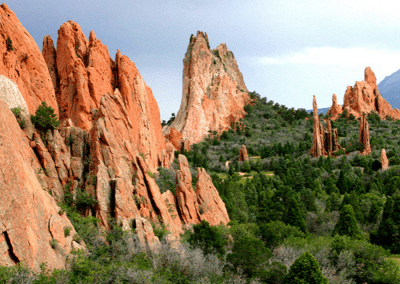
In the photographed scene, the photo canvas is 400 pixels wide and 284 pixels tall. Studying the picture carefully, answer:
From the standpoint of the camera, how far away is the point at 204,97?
318ft

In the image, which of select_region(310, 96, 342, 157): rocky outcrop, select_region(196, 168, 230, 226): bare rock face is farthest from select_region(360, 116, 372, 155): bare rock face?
select_region(196, 168, 230, 226): bare rock face

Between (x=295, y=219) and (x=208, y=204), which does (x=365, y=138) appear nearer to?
(x=295, y=219)

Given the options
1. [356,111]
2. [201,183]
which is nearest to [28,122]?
[201,183]

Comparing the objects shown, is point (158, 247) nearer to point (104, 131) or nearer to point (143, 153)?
point (104, 131)

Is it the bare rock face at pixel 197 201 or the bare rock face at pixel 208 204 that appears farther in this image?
the bare rock face at pixel 208 204

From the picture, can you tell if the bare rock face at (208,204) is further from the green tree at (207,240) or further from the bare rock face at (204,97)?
the bare rock face at (204,97)

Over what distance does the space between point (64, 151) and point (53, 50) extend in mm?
21357

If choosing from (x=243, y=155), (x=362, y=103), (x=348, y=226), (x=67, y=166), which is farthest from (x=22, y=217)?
(x=362, y=103)

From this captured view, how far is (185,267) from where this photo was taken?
65.0ft

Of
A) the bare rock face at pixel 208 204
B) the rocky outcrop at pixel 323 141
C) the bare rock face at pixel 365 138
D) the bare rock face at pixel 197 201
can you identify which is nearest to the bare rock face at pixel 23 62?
the bare rock face at pixel 197 201

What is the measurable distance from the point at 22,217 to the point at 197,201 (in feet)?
58.8

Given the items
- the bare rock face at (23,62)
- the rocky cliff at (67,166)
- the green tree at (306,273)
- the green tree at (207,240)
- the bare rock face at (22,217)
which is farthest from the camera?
the bare rock face at (23,62)

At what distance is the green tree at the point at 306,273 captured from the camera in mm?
18312

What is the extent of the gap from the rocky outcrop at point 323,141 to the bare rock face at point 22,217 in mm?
66288
